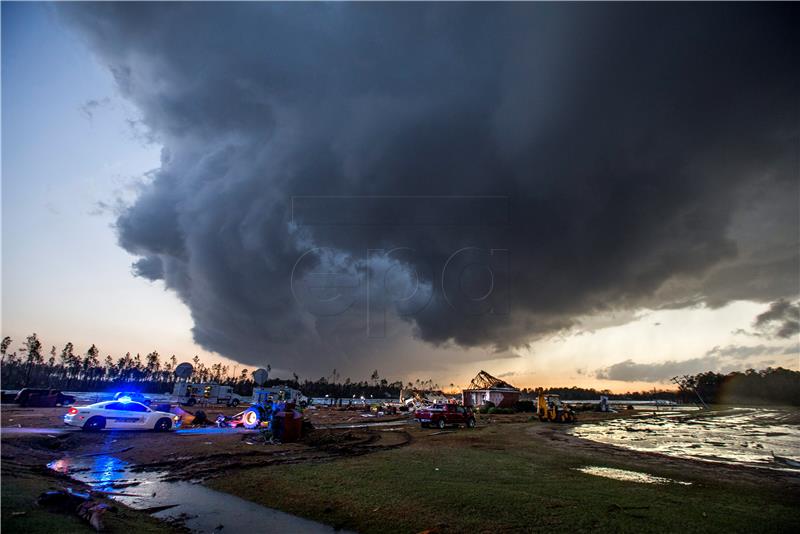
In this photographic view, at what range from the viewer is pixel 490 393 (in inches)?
2950

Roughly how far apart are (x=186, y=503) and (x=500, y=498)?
23.7ft

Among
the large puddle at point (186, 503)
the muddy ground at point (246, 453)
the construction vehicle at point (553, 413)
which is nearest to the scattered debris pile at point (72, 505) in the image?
the large puddle at point (186, 503)

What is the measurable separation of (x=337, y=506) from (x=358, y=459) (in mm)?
6678

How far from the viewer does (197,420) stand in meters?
28.9

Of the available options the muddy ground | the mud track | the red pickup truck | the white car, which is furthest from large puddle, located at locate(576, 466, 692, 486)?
the white car

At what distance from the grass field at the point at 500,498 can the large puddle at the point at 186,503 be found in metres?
0.44

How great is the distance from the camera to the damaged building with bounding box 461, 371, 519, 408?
7425 centimetres

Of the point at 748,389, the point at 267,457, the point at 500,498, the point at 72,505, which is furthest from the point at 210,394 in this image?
the point at 748,389

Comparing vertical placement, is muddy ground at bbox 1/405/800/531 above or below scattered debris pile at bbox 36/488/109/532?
below

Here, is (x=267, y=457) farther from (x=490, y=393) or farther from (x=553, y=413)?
(x=490, y=393)

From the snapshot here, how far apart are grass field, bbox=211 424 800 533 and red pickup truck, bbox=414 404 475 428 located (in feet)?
60.1

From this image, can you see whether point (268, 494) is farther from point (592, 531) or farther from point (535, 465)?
point (535, 465)

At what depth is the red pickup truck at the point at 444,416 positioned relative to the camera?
3241 centimetres

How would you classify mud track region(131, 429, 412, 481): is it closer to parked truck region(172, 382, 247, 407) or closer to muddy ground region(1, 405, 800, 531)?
muddy ground region(1, 405, 800, 531)
